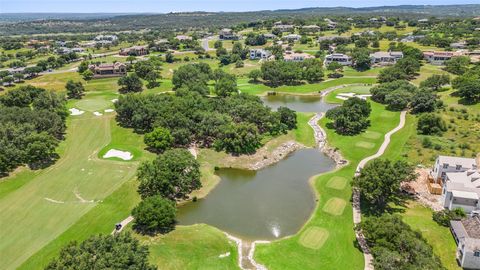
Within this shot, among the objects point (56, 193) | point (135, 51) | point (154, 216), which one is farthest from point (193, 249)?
point (135, 51)

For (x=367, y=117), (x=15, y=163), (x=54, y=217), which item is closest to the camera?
(x=54, y=217)

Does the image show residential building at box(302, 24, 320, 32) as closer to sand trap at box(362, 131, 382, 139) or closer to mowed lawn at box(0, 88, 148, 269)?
sand trap at box(362, 131, 382, 139)

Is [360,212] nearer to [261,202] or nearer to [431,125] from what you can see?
[261,202]

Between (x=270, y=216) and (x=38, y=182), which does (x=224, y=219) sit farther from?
(x=38, y=182)

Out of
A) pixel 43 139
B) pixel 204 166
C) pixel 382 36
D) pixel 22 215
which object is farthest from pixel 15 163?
pixel 382 36

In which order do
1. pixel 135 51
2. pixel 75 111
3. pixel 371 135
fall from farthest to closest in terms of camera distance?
pixel 135 51, pixel 75 111, pixel 371 135

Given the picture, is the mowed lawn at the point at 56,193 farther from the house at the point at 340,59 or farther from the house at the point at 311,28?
the house at the point at 311,28
